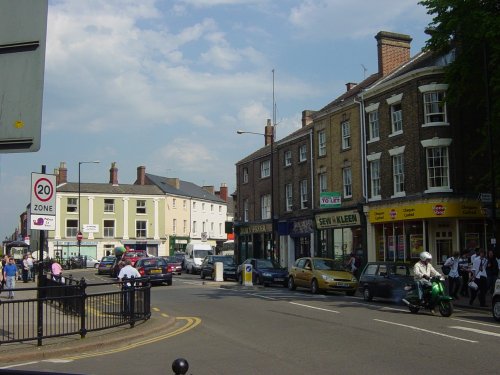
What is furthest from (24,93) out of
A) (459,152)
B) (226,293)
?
(459,152)

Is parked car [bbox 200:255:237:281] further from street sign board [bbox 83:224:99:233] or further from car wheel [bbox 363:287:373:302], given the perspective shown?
street sign board [bbox 83:224:99:233]

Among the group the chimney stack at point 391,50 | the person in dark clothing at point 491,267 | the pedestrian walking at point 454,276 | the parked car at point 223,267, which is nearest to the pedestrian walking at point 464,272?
the pedestrian walking at point 454,276

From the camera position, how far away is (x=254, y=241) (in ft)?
161

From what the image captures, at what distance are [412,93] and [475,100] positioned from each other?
4.17 meters

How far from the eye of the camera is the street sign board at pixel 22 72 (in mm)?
3928

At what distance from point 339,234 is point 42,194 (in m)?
26.2

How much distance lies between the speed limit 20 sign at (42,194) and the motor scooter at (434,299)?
994cm

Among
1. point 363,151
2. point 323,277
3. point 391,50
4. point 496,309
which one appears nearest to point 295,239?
point 363,151

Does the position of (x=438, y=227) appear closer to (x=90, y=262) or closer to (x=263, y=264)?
(x=263, y=264)

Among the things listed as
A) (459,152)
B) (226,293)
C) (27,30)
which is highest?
(459,152)

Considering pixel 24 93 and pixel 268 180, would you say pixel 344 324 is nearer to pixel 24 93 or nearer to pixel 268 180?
pixel 24 93

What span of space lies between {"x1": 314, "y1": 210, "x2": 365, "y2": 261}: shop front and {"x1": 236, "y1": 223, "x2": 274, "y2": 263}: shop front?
7.05 metres

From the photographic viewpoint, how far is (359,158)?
34.1 m

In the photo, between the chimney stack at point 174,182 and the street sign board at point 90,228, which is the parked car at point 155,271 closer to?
the street sign board at point 90,228
